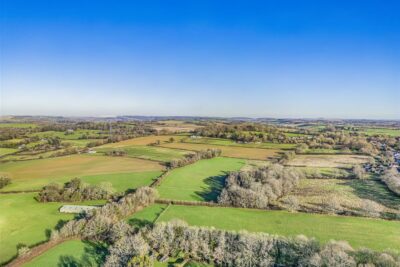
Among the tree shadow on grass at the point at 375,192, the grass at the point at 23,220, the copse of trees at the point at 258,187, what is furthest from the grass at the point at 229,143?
the grass at the point at 23,220

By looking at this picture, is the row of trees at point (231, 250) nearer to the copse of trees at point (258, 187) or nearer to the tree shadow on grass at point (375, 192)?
the copse of trees at point (258, 187)

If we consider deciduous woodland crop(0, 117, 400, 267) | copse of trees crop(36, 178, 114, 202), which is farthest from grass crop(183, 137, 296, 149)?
copse of trees crop(36, 178, 114, 202)

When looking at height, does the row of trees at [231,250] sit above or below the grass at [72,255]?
above

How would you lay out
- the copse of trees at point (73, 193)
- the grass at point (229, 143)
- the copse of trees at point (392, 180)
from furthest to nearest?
the grass at point (229, 143), the copse of trees at point (392, 180), the copse of trees at point (73, 193)

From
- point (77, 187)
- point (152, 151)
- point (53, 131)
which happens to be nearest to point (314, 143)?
point (152, 151)

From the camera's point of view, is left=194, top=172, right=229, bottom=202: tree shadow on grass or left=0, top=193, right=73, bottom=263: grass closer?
left=0, top=193, right=73, bottom=263: grass

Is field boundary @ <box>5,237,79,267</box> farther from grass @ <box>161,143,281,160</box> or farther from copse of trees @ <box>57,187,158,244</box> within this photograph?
grass @ <box>161,143,281,160</box>
